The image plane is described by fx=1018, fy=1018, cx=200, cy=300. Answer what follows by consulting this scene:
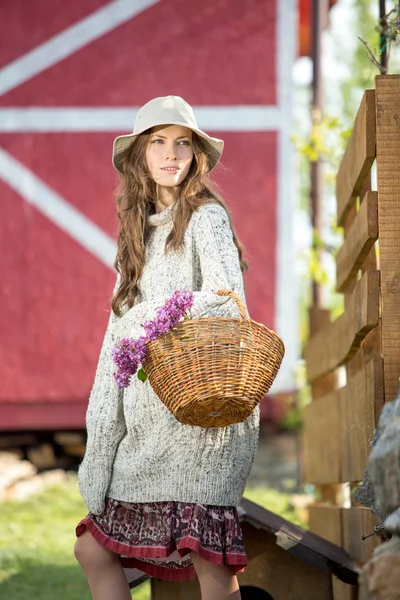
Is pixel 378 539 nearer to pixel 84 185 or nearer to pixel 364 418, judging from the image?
pixel 364 418

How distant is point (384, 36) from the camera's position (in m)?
3.85

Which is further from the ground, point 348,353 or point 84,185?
point 84,185

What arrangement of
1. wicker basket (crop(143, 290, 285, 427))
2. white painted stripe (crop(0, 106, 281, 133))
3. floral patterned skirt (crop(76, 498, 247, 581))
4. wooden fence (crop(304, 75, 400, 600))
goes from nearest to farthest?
wicker basket (crop(143, 290, 285, 427)) → floral patterned skirt (crop(76, 498, 247, 581)) → wooden fence (crop(304, 75, 400, 600)) → white painted stripe (crop(0, 106, 281, 133))

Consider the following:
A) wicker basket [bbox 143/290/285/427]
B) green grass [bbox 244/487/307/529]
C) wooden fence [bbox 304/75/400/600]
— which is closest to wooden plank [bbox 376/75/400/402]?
wooden fence [bbox 304/75/400/600]

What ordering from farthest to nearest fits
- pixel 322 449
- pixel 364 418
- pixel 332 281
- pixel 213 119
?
1. pixel 213 119
2. pixel 332 281
3. pixel 322 449
4. pixel 364 418

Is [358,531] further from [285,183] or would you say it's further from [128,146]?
[285,183]

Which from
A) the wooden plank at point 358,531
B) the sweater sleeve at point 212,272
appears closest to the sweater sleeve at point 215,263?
the sweater sleeve at point 212,272

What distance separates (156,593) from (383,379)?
141 centimetres

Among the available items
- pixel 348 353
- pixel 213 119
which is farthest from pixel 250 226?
pixel 348 353

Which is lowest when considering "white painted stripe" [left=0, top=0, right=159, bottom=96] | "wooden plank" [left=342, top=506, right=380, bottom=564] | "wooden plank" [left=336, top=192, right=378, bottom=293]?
"wooden plank" [left=342, top=506, right=380, bottom=564]

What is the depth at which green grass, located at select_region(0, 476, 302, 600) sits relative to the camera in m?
4.93

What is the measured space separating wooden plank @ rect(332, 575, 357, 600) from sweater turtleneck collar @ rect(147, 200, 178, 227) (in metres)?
1.60

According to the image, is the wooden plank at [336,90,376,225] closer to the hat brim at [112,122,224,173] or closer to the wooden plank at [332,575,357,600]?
the hat brim at [112,122,224,173]

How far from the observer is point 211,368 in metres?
2.87
